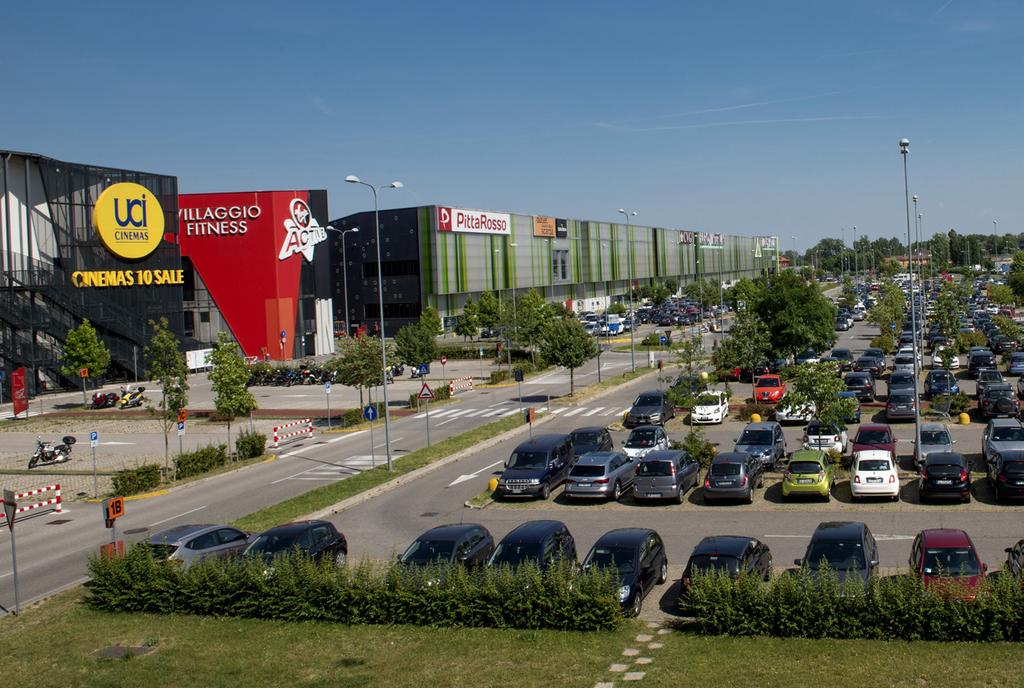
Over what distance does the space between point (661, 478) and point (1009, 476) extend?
841 centimetres

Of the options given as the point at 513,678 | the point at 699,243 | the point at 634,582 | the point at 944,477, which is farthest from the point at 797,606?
the point at 699,243

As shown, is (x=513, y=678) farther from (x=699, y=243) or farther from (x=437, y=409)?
(x=699, y=243)

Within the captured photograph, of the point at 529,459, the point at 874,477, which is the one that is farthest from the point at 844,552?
the point at 529,459

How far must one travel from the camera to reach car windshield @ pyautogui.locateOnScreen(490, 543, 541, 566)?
17.5 meters

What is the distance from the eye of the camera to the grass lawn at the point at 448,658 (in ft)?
42.5

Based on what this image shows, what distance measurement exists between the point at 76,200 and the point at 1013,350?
61.3 metres

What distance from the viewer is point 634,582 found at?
16484mm

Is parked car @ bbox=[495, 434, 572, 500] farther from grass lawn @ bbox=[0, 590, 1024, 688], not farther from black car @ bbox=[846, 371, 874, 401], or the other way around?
black car @ bbox=[846, 371, 874, 401]

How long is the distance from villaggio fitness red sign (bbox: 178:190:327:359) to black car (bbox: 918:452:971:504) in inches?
2535

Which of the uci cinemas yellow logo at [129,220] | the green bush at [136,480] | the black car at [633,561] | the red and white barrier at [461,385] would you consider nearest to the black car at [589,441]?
the black car at [633,561]

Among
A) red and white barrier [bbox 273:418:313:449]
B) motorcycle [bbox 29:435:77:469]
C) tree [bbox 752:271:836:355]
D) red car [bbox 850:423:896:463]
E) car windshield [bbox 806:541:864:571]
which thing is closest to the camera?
car windshield [bbox 806:541:864:571]

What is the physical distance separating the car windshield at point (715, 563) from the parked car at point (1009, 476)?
10939mm

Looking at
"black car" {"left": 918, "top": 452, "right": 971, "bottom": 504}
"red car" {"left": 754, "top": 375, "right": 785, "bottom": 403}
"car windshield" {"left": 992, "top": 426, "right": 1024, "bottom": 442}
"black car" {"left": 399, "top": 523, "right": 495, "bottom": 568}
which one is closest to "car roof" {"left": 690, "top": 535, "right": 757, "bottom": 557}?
"black car" {"left": 399, "top": 523, "right": 495, "bottom": 568}

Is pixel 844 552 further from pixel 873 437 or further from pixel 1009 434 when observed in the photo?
pixel 1009 434
